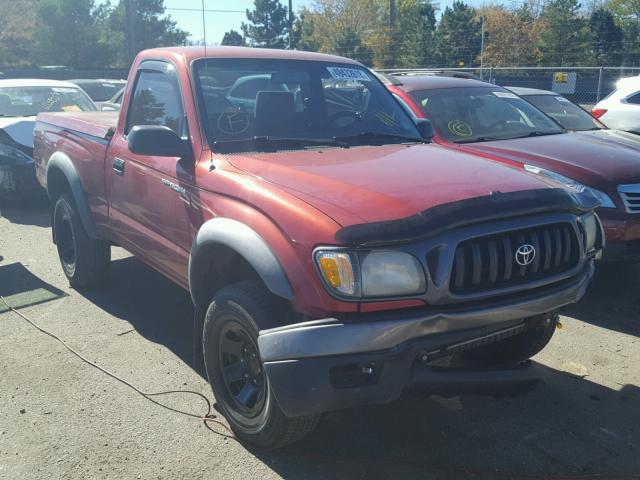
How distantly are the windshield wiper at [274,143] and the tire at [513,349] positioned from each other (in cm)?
145

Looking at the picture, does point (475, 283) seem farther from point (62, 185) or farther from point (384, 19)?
point (384, 19)

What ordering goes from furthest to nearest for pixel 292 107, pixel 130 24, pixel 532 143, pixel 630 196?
pixel 130 24 → pixel 532 143 → pixel 630 196 → pixel 292 107

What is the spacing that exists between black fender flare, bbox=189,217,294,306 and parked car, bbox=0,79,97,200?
6200 mm

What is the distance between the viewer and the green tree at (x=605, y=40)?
120ft

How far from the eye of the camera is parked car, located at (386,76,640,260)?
5191 millimetres

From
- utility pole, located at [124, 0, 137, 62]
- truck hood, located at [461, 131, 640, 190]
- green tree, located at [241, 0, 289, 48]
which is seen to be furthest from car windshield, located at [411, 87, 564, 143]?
green tree, located at [241, 0, 289, 48]

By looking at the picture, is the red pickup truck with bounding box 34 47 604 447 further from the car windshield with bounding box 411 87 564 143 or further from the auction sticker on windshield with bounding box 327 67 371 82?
the car windshield with bounding box 411 87 564 143

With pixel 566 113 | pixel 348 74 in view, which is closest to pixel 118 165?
pixel 348 74

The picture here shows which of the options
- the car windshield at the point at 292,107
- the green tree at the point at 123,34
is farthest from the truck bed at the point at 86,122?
the green tree at the point at 123,34

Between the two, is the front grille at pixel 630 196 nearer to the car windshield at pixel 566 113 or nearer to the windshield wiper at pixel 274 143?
the car windshield at pixel 566 113

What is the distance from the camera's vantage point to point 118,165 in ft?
15.2

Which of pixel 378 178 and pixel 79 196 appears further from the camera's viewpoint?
pixel 79 196

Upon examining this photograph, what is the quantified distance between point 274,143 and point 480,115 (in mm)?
3571

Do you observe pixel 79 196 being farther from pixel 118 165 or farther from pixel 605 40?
pixel 605 40
